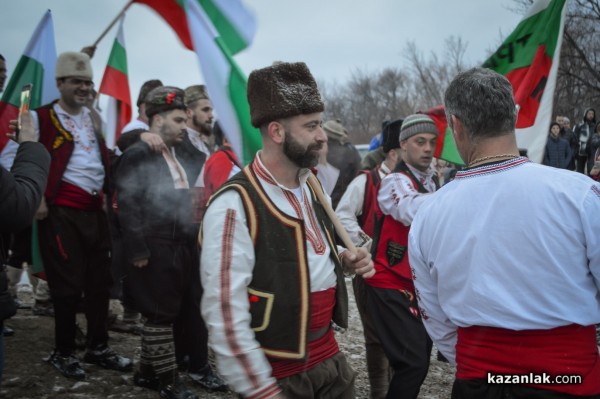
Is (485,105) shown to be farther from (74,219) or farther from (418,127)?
(74,219)

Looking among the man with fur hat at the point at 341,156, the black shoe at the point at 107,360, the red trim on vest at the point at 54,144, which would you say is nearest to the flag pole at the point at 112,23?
the red trim on vest at the point at 54,144

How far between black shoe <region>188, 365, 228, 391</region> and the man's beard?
8.45 feet

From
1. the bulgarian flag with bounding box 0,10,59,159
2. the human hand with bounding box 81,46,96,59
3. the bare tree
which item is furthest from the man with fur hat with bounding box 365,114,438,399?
the bare tree

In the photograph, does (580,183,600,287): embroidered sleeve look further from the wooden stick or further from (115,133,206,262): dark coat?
(115,133,206,262): dark coat

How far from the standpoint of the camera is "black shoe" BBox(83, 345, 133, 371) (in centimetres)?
432

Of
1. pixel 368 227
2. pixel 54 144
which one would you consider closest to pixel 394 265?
pixel 368 227

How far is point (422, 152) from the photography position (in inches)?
158

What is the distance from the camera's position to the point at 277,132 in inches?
96.1

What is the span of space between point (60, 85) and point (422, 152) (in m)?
3.15

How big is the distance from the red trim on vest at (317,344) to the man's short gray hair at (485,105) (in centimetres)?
100

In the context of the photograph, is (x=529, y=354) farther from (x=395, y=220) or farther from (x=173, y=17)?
(x=173, y=17)

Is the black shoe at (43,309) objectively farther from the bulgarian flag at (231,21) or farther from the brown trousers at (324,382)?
the brown trousers at (324,382)

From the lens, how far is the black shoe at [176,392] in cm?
380

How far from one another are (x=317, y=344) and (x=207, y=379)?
2232 millimetres
